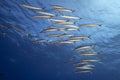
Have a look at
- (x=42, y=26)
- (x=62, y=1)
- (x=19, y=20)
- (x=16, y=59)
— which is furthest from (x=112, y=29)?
(x=16, y=59)

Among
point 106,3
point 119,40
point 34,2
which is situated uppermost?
point 34,2

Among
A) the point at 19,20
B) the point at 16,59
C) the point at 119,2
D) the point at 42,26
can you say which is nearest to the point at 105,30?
the point at 119,2

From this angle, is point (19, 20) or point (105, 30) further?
point (19, 20)

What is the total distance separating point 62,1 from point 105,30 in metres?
7.30

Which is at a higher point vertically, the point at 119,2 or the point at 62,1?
the point at 62,1

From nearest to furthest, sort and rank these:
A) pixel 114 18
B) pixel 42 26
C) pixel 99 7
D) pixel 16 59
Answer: pixel 99 7, pixel 114 18, pixel 42 26, pixel 16 59

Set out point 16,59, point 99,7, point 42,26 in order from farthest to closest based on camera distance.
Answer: point 16,59, point 42,26, point 99,7

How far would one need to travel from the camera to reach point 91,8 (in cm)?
1797

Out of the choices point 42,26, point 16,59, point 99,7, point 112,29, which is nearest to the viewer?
point 99,7

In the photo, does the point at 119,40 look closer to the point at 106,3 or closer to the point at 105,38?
the point at 105,38

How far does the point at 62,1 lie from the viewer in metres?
17.8

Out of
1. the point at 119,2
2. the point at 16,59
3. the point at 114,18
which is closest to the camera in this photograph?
the point at 119,2

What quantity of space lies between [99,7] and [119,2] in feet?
6.92

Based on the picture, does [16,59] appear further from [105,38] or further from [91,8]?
[91,8]
